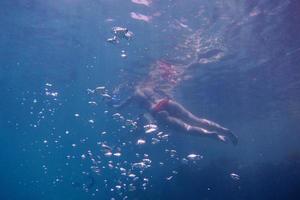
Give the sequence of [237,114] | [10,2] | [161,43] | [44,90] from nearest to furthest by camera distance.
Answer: [10,2], [161,43], [44,90], [237,114]

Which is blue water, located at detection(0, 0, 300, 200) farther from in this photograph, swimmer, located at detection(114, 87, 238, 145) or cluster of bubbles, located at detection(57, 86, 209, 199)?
swimmer, located at detection(114, 87, 238, 145)

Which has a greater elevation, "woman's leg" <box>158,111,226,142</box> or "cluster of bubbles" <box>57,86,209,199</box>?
"cluster of bubbles" <box>57,86,209,199</box>

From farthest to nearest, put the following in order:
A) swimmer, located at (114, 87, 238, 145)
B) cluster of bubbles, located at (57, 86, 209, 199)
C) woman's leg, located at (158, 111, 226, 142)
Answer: cluster of bubbles, located at (57, 86, 209, 199)
swimmer, located at (114, 87, 238, 145)
woman's leg, located at (158, 111, 226, 142)

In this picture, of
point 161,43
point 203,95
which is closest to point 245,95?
point 203,95

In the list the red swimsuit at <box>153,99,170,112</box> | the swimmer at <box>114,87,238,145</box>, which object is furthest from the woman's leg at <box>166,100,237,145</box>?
the red swimsuit at <box>153,99,170,112</box>

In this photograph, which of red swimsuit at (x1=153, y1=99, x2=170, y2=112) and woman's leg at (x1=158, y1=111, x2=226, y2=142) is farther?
red swimsuit at (x1=153, y1=99, x2=170, y2=112)

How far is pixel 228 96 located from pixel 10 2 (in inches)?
867

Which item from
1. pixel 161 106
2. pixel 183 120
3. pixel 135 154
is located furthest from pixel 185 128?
pixel 135 154

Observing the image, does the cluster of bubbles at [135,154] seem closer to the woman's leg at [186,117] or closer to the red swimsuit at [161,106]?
the woman's leg at [186,117]

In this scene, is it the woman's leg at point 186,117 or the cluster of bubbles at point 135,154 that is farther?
the cluster of bubbles at point 135,154

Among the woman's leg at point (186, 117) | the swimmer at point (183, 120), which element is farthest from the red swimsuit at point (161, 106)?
the woman's leg at point (186, 117)

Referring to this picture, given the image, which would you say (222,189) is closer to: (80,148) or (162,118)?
(162,118)

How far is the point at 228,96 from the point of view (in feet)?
104

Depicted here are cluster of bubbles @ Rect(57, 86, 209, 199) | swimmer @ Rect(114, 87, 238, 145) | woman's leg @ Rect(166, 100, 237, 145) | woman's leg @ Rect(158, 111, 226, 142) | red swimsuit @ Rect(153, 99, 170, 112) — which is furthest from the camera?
cluster of bubbles @ Rect(57, 86, 209, 199)
